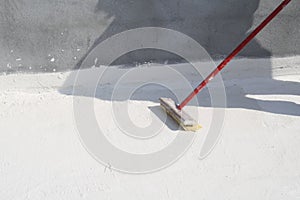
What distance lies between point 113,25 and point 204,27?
64cm

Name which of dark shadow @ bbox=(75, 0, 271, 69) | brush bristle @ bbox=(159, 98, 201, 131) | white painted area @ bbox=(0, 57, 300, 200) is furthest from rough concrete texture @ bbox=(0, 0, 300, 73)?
brush bristle @ bbox=(159, 98, 201, 131)

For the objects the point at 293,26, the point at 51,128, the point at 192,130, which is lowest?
the point at 51,128

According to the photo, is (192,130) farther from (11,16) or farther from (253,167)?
(11,16)

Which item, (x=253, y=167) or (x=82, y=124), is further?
(x=82, y=124)

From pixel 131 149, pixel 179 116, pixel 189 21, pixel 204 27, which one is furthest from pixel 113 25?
pixel 131 149

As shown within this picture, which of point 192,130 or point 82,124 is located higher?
point 192,130

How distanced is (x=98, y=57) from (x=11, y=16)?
0.61 meters

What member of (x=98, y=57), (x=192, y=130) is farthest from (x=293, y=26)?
(x=98, y=57)

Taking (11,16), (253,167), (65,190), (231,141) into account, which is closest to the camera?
(65,190)

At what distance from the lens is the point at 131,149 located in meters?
2.18

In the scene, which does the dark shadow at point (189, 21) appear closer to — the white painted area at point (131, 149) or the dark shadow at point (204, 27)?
the dark shadow at point (204, 27)

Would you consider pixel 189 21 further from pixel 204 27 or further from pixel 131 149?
pixel 131 149

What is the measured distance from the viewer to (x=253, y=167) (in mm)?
2061

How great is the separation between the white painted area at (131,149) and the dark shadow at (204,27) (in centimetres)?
4
